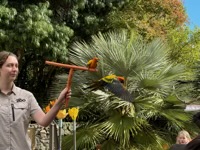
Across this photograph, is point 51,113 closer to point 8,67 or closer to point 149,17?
point 8,67

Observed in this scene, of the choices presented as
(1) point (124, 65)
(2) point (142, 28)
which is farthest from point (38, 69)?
(1) point (124, 65)

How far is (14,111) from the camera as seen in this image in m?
2.57

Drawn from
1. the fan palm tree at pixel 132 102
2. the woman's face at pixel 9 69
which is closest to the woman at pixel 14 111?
the woman's face at pixel 9 69

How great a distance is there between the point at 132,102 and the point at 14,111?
717cm

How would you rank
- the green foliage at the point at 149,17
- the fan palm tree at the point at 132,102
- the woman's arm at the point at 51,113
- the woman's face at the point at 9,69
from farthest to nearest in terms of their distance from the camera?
the green foliage at the point at 149,17 < the fan palm tree at the point at 132,102 < the woman's face at the point at 9,69 < the woman's arm at the point at 51,113

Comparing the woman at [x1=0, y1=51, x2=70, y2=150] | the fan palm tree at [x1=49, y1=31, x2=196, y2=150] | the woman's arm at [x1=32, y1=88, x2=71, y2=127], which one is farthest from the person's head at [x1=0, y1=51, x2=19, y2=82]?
the fan palm tree at [x1=49, y1=31, x2=196, y2=150]

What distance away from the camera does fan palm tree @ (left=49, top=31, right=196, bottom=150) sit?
947 centimetres

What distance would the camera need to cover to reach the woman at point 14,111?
2539 millimetres

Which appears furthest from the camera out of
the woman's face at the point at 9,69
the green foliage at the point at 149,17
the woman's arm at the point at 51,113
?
the green foliage at the point at 149,17

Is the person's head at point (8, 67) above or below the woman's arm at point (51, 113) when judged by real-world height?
above

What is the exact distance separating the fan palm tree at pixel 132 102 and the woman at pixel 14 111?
655 centimetres

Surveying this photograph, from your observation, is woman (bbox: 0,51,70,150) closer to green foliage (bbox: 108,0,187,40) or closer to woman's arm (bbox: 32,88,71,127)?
woman's arm (bbox: 32,88,71,127)

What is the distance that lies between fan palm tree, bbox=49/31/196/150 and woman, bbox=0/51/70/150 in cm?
655

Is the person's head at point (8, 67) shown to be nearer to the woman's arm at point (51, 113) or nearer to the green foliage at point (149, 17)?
the woman's arm at point (51, 113)
